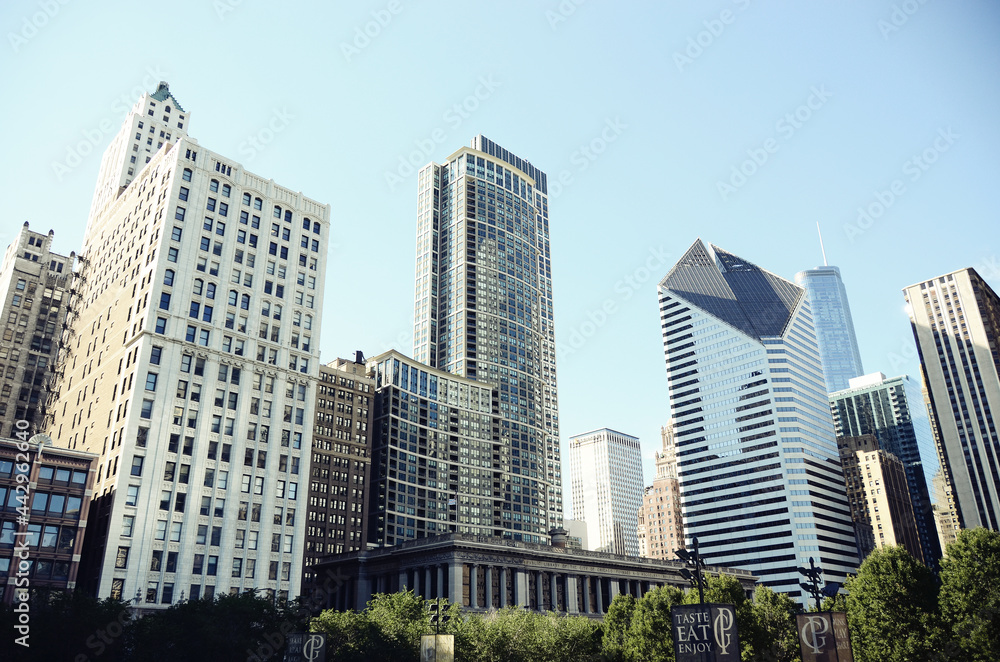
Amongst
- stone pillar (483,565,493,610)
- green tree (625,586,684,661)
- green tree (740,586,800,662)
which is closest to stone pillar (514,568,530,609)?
stone pillar (483,565,493,610)

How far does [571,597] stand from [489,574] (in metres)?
16.7

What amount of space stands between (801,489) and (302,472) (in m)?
151

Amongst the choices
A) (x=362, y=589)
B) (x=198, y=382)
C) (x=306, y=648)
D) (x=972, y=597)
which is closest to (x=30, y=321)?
(x=198, y=382)

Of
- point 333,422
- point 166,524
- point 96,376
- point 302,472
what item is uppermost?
point 333,422

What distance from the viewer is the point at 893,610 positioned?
57.2 metres

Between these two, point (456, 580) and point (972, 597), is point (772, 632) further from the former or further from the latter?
point (456, 580)

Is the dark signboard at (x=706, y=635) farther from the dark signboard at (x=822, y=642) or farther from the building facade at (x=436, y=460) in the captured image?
the building facade at (x=436, y=460)

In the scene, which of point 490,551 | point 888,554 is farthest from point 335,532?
point 888,554

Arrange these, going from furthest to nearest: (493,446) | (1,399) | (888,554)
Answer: (493,446) < (1,399) < (888,554)

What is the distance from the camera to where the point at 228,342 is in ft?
309

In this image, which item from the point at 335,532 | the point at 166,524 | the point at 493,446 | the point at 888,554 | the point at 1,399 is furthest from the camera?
the point at 493,446

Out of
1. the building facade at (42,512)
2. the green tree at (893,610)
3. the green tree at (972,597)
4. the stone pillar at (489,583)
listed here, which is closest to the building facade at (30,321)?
the building facade at (42,512)

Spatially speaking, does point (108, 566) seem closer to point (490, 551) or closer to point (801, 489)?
point (490, 551)

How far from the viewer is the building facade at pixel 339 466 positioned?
14225cm
